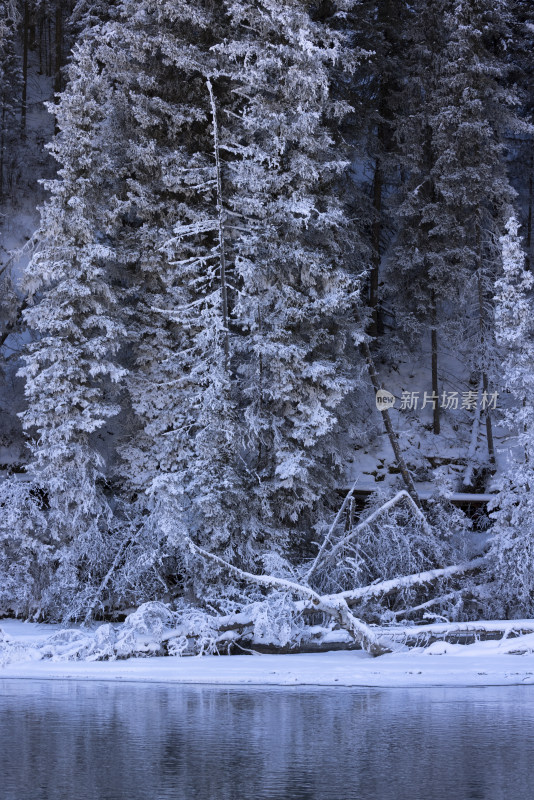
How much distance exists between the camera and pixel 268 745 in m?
10.8

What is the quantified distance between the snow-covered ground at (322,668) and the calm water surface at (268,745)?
4.71 ft

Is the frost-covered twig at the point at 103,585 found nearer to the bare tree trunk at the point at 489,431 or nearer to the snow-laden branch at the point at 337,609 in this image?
the snow-laden branch at the point at 337,609

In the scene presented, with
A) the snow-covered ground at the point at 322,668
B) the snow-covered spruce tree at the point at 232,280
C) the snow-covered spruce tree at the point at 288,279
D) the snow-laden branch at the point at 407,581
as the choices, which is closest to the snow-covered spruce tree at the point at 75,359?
the snow-covered spruce tree at the point at 232,280

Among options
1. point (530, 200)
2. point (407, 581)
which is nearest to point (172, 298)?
point (407, 581)

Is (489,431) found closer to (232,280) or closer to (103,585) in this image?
(232,280)

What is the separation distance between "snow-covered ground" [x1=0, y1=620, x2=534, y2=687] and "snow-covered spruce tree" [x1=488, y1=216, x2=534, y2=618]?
7.75ft

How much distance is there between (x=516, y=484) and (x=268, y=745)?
39.8 ft

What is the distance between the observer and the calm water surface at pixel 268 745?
29.0 feet

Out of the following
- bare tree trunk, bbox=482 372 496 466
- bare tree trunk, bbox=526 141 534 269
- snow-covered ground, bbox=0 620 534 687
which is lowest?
snow-covered ground, bbox=0 620 534 687

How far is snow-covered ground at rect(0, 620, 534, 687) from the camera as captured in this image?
1681 centimetres

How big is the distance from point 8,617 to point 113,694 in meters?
9.28

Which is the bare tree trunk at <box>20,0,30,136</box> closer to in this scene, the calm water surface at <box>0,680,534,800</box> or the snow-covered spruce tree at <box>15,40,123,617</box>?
the snow-covered spruce tree at <box>15,40,123,617</box>

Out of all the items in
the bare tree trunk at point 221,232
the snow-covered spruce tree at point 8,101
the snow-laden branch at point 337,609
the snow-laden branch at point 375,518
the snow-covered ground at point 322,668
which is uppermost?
the snow-covered spruce tree at point 8,101

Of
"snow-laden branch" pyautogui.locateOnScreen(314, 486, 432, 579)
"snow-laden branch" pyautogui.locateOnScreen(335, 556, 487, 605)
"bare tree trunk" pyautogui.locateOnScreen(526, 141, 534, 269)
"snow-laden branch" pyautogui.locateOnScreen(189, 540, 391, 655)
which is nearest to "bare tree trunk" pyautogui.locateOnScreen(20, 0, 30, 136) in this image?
"bare tree trunk" pyautogui.locateOnScreen(526, 141, 534, 269)
